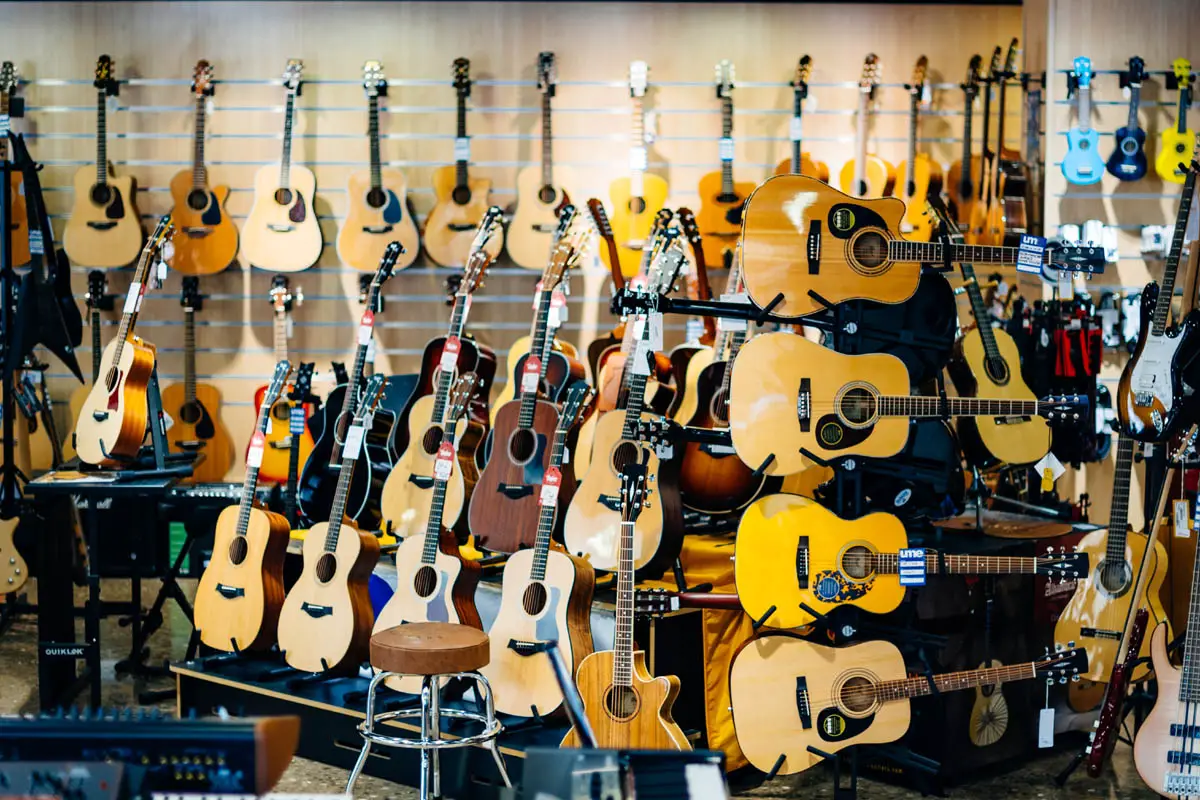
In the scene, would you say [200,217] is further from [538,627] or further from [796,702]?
[796,702]

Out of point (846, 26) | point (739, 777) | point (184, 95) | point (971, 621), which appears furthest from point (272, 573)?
point (846, 26)

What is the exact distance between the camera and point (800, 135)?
7555 mm

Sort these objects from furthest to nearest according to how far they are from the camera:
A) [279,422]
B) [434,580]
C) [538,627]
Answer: [279,422]
[434,580]
[538,627]

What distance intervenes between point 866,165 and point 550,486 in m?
3.72

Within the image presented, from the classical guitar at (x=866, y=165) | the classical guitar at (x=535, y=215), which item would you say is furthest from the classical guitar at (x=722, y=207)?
the classical guitar at (x=535, y=215)

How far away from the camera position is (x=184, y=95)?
7.92 m

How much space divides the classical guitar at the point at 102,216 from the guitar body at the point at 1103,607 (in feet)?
17.4

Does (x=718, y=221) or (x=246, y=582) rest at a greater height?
(x=718, y=221)

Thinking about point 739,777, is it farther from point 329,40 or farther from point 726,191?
point 329,40

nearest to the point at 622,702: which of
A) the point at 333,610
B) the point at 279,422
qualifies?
the point at 333,610

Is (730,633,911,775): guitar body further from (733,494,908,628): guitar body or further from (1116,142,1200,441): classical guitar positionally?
(1116,142,1200,441): classical guitar

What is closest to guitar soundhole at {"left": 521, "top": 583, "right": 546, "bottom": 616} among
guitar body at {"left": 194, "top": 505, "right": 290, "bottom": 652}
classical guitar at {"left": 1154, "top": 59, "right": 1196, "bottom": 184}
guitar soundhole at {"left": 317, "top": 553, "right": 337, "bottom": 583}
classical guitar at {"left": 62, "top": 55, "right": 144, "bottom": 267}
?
guitar soundhole at {"left": 317, "top": 553, "right": 337, "bottom": 583}

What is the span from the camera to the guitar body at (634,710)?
4109 mm

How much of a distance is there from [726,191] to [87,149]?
3.65m
